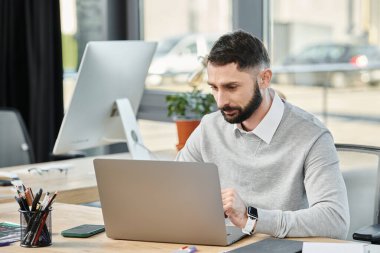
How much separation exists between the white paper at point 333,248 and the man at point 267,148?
0.20 meters

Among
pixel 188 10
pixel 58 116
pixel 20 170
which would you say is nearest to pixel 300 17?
pixel 188 10

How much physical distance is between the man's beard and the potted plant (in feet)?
3.93

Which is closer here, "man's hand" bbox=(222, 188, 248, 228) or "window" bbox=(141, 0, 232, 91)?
"man's hand" bbox=(222, 188, 248, 228)

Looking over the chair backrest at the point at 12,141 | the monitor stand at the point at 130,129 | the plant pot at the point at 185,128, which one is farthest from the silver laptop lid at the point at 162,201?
the chair backrest at the point at 12,141

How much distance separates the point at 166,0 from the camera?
16.7 ft

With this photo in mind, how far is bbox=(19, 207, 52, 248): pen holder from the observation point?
7.26 ft

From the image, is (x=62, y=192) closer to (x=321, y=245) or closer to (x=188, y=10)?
(x=321, y=245)

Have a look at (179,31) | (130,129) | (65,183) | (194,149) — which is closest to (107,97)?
(130,129)

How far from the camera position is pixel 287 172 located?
251 cm

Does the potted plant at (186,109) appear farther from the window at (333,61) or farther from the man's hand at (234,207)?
the man's hand at (234,207)

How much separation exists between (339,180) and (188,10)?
269 cm

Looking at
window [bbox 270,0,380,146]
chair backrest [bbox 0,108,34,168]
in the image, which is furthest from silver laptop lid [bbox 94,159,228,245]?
chair backrest [bbox 0,108,34,168]

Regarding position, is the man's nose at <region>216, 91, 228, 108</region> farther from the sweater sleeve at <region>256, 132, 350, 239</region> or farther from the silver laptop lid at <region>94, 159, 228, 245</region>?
the silver laptop lid at <region>94, 159, 228, 245</region>

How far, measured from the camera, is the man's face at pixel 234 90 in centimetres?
244
